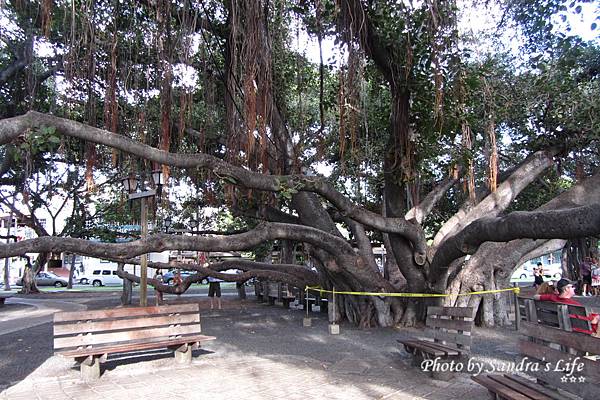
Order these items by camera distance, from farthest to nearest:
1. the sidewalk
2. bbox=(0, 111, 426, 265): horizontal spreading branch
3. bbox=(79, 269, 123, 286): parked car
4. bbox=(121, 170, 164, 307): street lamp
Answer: bbox=(79, 269, 123, 286): parked car → the sidewalk → bbox=(121, 170, 164, 307): street lamp → bbox=(0, 111, 426, 265): horizontal spreading branch

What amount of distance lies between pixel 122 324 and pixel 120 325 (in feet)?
0.10

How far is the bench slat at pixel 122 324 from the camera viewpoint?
5622mm

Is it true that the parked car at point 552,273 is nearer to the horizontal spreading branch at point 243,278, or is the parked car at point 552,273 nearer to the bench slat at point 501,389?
the horizontal spreading branch at point 243,278

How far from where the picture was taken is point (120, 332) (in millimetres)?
6059

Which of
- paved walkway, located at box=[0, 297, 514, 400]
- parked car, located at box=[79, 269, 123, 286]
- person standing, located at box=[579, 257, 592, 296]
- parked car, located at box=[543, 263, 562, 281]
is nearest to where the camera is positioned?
paved walkway, located at box=[0, 297, 514, 400]

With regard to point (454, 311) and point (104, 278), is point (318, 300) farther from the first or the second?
point (104, 278)

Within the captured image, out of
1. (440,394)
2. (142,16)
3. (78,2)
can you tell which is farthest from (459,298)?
(78,2)

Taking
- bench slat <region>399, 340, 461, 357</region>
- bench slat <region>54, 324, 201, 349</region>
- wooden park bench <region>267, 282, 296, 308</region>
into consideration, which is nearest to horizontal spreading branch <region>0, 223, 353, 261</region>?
bench slat <region>54, 324, 201, 349</region>

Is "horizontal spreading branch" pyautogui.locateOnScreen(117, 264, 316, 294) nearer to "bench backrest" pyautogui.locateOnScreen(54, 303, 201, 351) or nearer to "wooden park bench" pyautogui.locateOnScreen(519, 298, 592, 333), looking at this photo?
"bench backrest" pyautogui.locateOnScreen(54, 303, 201, 351)


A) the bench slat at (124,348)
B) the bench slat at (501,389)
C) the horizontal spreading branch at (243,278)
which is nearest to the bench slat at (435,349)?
the bench slat at (501,389)

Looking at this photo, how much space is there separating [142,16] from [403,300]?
7492 millimetres

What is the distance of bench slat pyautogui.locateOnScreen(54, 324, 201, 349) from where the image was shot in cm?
558

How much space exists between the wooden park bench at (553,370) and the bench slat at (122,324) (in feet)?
12.8

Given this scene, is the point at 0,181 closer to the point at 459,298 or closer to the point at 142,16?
the point at 142,16
